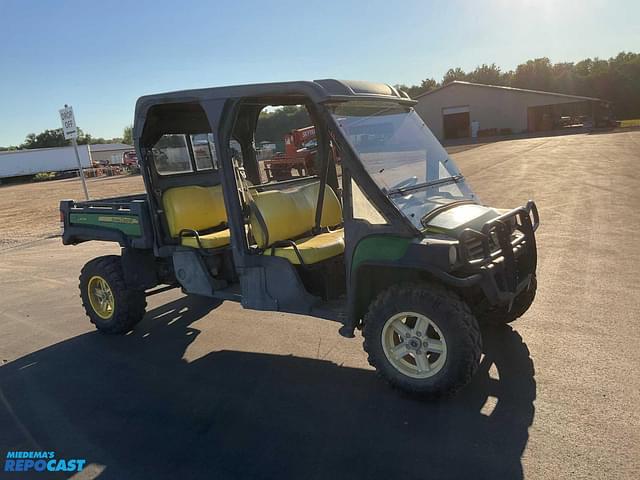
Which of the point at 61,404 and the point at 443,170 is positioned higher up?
the point at 443,170

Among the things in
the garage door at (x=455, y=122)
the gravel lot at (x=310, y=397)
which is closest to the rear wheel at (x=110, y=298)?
the gravel lot at (x=310, y=397)

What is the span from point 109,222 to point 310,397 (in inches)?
119

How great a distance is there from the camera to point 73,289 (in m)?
7.27

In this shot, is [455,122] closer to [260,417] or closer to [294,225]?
[294,225]

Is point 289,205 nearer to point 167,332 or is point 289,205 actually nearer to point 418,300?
point 418,300

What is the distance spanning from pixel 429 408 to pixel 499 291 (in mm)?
940

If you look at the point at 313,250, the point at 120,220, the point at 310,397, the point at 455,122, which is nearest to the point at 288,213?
the point at 313,250

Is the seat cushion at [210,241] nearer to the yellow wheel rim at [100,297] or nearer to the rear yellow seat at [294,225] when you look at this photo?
the rear yellow seat at [294,225]

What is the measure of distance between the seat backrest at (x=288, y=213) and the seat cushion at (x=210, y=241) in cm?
55

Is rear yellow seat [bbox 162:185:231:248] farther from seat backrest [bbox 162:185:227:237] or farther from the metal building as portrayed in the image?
the metal building

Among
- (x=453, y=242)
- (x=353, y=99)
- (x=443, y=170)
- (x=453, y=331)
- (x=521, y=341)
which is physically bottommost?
(x=521, y=341)

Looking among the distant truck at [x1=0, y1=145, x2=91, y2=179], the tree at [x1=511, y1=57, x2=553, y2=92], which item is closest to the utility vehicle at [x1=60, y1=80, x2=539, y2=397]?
the distant truck at [x1=0, y1=145, x2=91, y2=179]

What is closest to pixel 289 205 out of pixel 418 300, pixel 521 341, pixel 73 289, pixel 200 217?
pixel 200 217

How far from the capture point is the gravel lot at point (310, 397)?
9.65 feet
